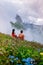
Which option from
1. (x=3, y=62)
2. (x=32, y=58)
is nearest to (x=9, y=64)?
(x=3, y=62)

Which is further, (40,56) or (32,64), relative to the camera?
(40,56)

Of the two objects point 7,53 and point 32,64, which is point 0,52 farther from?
point 32,64

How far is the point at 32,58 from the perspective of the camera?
8.30 meters

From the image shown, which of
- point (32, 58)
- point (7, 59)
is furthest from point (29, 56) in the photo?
point (7, 59)

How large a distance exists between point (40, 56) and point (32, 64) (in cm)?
62

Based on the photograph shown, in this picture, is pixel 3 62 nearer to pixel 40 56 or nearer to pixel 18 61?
pixel 18 61

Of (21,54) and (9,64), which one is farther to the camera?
(21,54)

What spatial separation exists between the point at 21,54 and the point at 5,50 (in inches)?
18.3

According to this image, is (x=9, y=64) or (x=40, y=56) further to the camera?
(x=40, y=56)

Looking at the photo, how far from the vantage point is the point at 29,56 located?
8.45 meters

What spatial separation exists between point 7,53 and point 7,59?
39cm

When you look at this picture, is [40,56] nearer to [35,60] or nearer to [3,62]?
[35,60]

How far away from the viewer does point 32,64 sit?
7965 millimetres

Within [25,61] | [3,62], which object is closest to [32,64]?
[25,61]
